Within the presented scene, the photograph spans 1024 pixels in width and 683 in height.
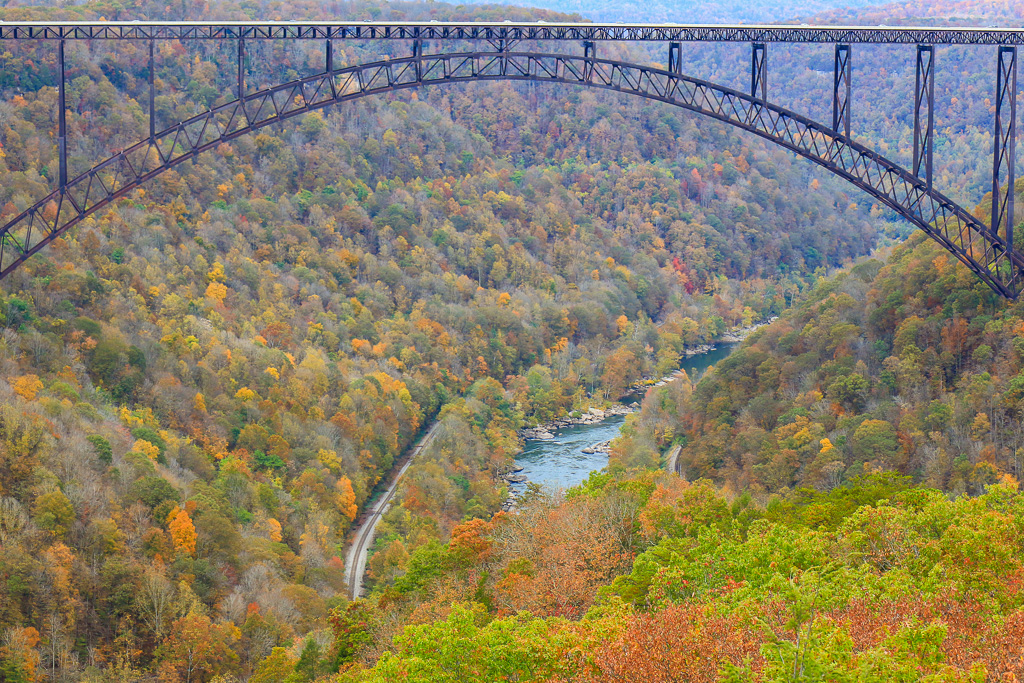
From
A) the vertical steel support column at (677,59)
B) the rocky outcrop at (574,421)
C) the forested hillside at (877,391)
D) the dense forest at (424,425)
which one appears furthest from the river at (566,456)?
the vertical steel support column at (677,59)

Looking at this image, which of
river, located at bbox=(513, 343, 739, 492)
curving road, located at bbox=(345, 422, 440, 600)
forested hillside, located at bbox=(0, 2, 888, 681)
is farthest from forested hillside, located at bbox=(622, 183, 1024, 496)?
curving road, located at bbox=(345, 422, 440, 600)

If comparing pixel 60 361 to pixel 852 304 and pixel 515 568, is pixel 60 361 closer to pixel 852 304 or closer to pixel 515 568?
pixel 515 568

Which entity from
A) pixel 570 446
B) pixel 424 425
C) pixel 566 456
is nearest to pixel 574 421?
pixel 570 446

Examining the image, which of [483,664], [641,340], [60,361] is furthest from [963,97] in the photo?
[483,664]

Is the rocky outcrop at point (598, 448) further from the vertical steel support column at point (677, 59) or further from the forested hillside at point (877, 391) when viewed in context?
the vertical steel support column at point (677, 59)

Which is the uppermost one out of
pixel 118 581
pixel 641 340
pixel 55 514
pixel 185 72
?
pixel 185 72

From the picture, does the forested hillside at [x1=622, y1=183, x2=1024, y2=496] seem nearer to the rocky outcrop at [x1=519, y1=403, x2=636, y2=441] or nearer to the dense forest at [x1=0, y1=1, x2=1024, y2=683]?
the dense forest at [x1=0, y1=1, x2=1024, y2=683]
